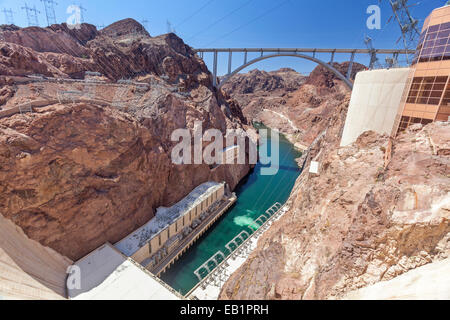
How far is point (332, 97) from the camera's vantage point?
70.7 m

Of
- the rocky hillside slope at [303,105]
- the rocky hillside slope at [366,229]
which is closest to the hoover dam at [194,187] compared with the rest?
the rocky hillside slope at [366,229]

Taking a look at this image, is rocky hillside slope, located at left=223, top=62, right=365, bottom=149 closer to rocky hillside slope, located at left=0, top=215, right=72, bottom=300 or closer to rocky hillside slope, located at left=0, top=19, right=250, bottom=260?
rocky hillside slope, located at left=0, top=19, right=250, bottom=260

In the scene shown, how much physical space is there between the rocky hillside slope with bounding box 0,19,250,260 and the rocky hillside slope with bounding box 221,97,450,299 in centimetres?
1417

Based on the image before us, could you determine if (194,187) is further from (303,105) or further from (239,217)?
(303,105)

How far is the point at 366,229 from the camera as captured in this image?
18.5ft

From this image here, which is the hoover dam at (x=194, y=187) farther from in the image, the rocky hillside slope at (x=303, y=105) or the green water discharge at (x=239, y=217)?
the rocky hillside slope at (x=303, y=105)

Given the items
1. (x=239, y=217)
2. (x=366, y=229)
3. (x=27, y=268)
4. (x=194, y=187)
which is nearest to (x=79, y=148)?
(x=27, y=268)

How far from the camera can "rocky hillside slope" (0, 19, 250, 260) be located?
14.3 m

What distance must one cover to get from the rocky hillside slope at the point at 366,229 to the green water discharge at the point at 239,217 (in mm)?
11619

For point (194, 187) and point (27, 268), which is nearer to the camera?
point (27, 268)

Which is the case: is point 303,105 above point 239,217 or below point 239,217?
above

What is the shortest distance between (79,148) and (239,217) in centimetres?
1916

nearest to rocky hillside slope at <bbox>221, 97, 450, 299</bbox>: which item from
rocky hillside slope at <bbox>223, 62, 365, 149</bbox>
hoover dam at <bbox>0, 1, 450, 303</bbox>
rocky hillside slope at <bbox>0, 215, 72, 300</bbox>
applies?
hoover dam at <bbox>0, 1, 450, 303</bbox>

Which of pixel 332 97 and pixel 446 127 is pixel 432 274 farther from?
pixel 332 97
